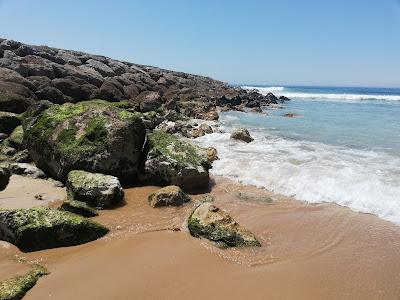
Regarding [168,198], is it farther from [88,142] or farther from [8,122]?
[8,122]

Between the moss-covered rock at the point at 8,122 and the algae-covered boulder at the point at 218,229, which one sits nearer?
the algae-covered boulder at the point at 218,229

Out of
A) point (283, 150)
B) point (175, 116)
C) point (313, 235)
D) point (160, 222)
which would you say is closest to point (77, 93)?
point (175, 116)

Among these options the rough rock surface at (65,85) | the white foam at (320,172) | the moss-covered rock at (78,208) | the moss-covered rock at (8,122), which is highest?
the rough rock surface at (65,85)

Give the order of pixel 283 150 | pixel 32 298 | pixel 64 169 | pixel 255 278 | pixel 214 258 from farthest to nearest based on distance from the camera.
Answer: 1. pixel 283 150
2. pixel 64 169
3. pixel 214 258
4. pixel 255 278
5. pixel 32 298

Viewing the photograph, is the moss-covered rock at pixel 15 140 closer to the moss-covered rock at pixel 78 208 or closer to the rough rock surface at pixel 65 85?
the rough rock surface at pixel 65 85

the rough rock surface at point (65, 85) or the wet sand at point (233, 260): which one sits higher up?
the rough rock surface at point (65, 85)

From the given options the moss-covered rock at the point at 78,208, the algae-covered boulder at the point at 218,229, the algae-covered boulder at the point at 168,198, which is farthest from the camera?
the algae-covered boulder at the point at 168,198

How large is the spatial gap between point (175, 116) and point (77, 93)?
5.83 metres

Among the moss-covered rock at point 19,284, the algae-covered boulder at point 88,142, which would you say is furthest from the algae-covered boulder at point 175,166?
the moss-covered rock at point 19,284

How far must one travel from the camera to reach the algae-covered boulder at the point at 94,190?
823 centimetres

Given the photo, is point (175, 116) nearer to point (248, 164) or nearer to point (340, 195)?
point (248, 164)

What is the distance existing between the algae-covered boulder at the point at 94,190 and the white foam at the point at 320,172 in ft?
11.2

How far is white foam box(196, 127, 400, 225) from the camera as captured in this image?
8.70 metres

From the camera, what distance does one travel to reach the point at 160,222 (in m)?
7.58
